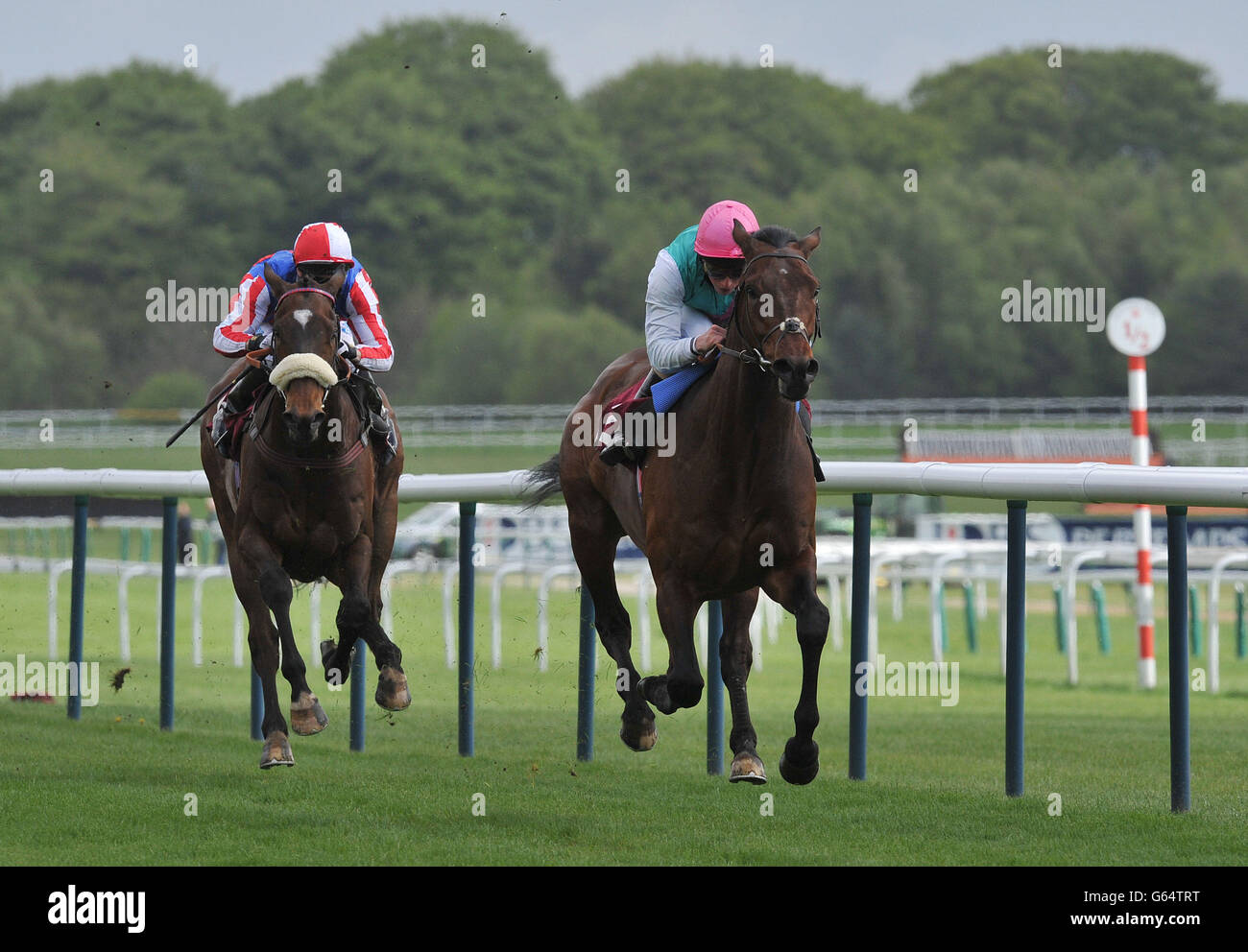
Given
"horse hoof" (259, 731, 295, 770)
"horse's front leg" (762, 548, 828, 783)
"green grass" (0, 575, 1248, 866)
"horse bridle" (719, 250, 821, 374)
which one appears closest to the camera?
"horse bridle" (719, 250, 821, 374)

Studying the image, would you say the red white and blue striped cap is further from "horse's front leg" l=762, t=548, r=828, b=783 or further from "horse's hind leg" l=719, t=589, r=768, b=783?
"horse's front leg" l=762, t=548, r=828, b=783

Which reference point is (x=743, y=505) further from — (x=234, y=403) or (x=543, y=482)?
(x=234, y=403)

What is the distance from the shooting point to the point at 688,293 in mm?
5707

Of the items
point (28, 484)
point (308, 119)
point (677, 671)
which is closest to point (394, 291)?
point (308, 119)

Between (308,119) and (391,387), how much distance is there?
6077 mm

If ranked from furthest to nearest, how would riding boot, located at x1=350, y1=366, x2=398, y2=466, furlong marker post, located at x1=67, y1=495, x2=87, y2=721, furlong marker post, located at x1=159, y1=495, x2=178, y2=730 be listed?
furlong marker post, located at x1=67, y1=495, x2=87, y2=721, furlong marker post, located at x1=159, y1=495, x2=178, y2=730, riding boot, located at x1=350, y1=366, x2=398, y2=466

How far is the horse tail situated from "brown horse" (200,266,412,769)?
0.63 meters

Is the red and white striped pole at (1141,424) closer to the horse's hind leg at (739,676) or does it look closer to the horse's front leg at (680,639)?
the horse's hind leg at (739,676)

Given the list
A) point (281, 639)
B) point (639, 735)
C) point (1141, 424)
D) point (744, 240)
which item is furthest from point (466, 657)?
point (1141, 424)

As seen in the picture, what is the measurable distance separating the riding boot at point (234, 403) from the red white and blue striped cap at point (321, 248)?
0.43m

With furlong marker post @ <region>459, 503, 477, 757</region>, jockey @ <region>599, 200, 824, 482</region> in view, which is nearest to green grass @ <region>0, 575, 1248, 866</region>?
furlong marker post @ <region>459, 503, 477, 757</region>

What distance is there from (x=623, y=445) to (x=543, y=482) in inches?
45.8

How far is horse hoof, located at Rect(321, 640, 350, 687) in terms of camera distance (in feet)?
20.2

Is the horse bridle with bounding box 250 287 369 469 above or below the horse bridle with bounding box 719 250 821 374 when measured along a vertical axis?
below
